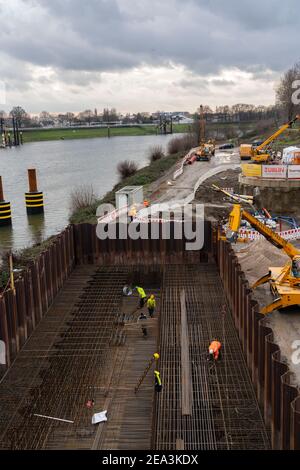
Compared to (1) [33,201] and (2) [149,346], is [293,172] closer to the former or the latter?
(1) [33,201]

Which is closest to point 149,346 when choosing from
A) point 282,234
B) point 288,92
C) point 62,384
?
point 62,384

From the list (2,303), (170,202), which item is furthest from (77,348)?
(170,202)

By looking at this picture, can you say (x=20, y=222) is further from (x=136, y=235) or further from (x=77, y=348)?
Result: (x=77, y=348)

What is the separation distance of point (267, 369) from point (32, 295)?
7.23 metres

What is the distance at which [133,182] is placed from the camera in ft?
166

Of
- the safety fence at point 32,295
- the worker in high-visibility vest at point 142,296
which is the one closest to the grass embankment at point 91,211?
the safety fence at point 32,295

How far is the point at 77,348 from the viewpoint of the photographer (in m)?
12.7

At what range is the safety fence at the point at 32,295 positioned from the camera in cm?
1216

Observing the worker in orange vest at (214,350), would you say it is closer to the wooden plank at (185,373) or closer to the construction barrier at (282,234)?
the wooden plank at (185,373)

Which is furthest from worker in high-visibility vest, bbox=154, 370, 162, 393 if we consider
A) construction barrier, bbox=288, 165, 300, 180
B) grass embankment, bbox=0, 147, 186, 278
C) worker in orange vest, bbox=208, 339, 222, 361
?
construction barrier, bbox=288, 165, 300, 180

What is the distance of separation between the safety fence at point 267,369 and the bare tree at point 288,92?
86.4 meters

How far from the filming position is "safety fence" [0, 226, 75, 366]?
1216cm

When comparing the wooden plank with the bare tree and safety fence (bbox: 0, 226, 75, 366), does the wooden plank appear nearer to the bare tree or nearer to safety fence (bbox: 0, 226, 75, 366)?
safety fence (bbox: 0, 226, 75, 366)

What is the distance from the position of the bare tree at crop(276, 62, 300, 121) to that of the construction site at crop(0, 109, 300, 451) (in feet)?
268
